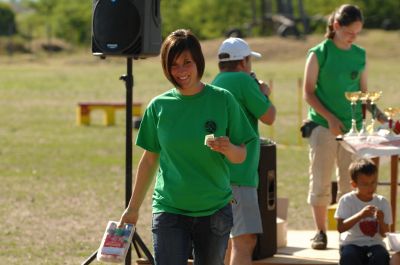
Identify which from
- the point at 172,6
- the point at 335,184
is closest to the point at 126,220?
the point at 335,184

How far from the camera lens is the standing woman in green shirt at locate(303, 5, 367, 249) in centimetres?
925

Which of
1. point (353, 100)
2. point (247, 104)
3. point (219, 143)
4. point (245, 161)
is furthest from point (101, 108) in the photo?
point (219, 143)

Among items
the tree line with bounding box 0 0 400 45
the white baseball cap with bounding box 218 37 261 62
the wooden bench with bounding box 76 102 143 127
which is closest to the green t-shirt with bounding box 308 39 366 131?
the white baseball cap with bounding box 218 37 261 62

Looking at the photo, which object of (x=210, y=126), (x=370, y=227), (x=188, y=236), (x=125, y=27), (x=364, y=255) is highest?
(x=125, y=27)

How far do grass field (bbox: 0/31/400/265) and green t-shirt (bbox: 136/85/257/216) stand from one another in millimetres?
3904

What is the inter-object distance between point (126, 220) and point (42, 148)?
13.5 meters

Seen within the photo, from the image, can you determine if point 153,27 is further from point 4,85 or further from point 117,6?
point 4,85

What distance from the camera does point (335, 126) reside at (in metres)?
9.14

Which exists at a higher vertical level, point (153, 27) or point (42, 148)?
point (153, 27)

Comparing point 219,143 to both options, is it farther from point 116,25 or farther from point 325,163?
point 325,163

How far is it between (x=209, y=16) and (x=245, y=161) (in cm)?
→ 7446

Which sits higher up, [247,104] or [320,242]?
[247,104]

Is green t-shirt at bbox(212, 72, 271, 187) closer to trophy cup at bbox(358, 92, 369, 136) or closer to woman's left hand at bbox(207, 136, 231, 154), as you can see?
trophy cup at bbox(358, 92, 369, 136)

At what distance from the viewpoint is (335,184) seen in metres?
10.6
